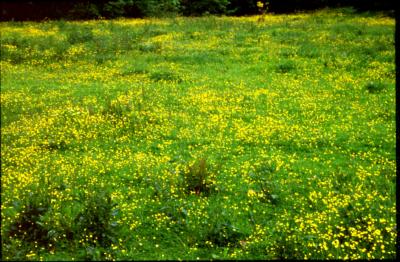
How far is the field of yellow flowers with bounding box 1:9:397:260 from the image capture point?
7531 millimetres

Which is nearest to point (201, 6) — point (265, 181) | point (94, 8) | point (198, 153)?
point (94, 8)

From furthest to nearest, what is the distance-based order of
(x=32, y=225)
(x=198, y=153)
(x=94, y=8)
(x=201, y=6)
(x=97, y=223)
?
(x=201, y=6)
(x=94, y=8)
(x=198, y=153)
(x=32, y=225)
(x=97, y=223)

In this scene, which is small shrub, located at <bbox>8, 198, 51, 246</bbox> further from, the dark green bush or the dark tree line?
the dark green bush

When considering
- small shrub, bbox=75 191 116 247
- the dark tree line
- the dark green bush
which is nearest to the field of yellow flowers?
small shrub, bbox=75 191 116 247

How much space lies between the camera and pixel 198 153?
11141 millimetres

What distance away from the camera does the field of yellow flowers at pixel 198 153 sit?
7531 millimetres

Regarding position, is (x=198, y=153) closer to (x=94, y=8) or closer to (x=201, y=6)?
(x=94, y=8)

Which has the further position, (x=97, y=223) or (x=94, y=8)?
(x=94, y=8)

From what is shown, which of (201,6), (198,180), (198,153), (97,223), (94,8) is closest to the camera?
(97,223)

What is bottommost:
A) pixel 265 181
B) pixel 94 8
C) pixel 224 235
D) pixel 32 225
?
pixel 224 235

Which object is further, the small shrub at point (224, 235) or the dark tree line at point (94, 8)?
the dark tree line at point (94, 8)

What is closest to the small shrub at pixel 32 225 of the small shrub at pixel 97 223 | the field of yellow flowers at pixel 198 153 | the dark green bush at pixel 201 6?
the field of yellow flowers at pixel 198 153

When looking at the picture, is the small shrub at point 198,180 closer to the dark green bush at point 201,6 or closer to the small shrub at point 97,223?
the small shrub at point 97,223

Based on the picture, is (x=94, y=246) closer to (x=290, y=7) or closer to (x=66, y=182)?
(x=66, y=182)
